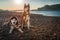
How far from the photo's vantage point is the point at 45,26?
1905 mm

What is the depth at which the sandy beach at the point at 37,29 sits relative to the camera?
72.8 inches

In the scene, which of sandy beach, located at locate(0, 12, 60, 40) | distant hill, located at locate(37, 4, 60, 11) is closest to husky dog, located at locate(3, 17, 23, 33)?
sandy beach, located at locate(0, 12, 60, 40)

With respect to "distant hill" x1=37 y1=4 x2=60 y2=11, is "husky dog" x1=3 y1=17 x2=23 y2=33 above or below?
below

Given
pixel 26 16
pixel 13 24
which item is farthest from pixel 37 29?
pixel 13 24

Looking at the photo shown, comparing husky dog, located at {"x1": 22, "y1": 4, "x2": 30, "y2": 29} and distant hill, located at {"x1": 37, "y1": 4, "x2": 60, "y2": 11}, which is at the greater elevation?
distant hill, located at {"x1": 37, "y1": 4, "x2": 60, "y2": 11}

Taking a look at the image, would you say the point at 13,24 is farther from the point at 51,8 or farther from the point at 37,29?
the point at 51,8

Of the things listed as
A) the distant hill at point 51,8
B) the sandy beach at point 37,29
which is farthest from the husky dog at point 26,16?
the distant hill at point 51,8

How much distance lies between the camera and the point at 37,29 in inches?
74.2

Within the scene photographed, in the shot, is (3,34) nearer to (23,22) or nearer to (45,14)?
(23,22)

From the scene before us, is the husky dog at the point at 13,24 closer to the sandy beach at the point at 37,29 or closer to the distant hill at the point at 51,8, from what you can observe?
the sandy beach at the point at 37,29

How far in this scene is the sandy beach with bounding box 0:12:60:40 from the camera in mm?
1848

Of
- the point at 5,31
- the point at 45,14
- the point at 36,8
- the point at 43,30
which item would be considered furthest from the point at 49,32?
the point at 5,31

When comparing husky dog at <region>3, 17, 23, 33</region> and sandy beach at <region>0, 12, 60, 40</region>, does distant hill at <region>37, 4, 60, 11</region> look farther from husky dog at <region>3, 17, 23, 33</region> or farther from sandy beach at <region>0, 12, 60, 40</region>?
husky dog at <region>3, 17, 23, 33</region>

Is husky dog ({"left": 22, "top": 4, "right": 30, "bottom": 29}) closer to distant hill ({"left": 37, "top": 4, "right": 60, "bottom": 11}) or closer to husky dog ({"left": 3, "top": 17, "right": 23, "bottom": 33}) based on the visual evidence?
husky dog ({"left": 3, "top": 17, "right": 23, "bottom": 33})
